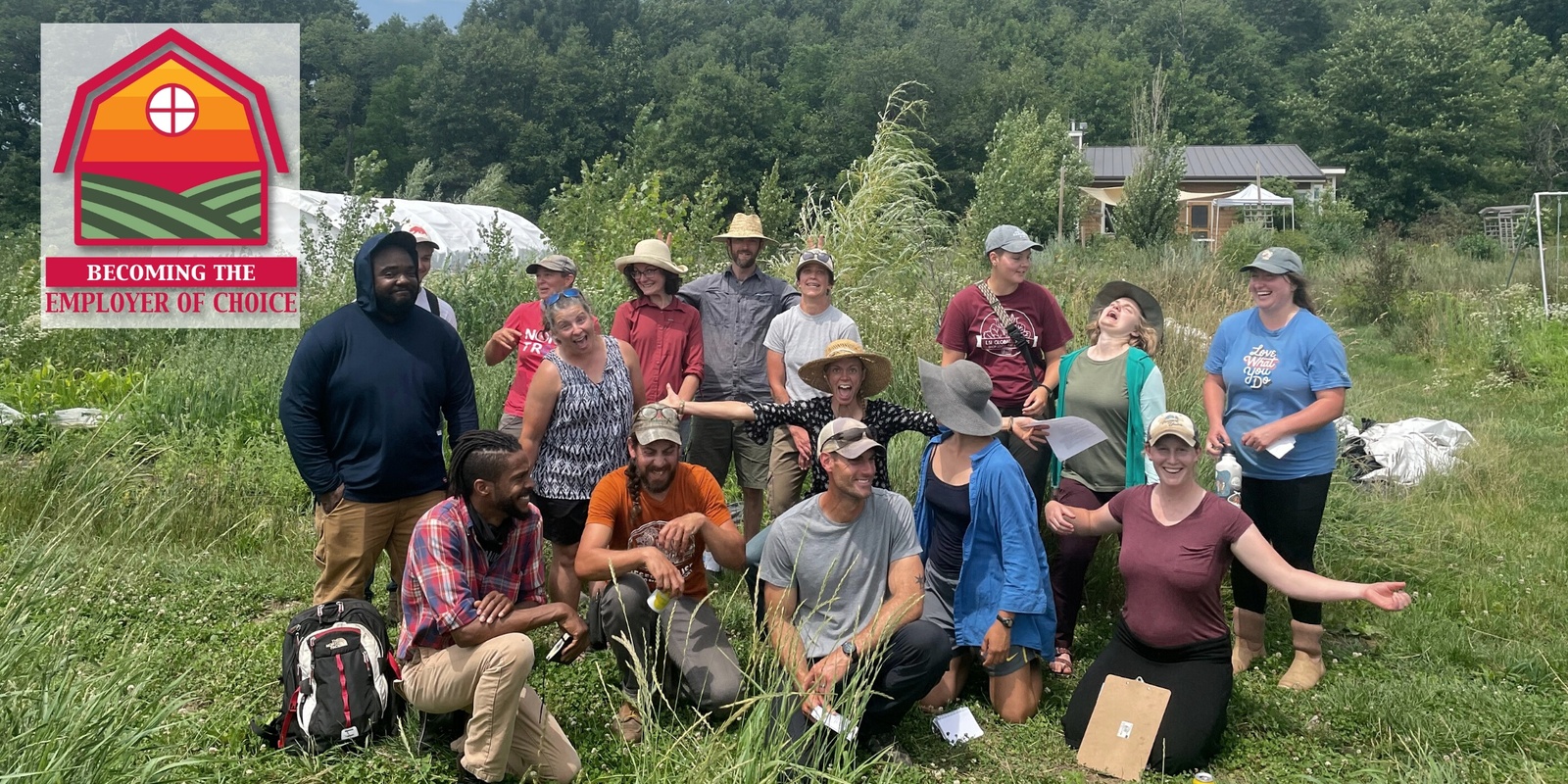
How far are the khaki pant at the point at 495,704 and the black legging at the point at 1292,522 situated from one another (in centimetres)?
289

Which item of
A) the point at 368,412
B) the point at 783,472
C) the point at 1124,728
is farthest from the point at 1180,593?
the point at 368,412

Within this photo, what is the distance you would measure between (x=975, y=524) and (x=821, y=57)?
275 ft

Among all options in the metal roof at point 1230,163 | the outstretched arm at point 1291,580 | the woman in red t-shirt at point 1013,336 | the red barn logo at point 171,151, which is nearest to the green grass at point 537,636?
the outstretched arm at point 1291,580

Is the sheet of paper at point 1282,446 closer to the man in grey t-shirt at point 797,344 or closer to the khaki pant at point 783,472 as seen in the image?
the man in grey t-shirt at point 797,344

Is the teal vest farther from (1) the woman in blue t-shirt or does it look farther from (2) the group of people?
(1) the woman in blue t-shirt

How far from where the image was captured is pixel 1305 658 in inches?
185

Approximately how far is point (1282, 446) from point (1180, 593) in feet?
3.03

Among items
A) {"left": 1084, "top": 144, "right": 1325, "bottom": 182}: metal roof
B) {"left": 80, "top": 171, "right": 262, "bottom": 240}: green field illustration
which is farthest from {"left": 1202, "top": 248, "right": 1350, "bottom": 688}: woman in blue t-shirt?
{"left": 1084, "top": 144, "right": 1325, "bottom": 182}: metal roof

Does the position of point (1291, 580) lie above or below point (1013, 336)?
below

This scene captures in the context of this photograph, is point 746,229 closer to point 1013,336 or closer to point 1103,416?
point 1013,336

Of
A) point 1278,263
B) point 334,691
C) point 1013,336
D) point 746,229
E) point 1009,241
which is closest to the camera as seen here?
point 334,691

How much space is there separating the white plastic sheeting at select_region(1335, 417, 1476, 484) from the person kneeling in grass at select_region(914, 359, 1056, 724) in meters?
3.86

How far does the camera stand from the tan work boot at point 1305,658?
15.2 feet

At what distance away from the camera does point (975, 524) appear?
14.2 feet
